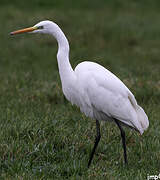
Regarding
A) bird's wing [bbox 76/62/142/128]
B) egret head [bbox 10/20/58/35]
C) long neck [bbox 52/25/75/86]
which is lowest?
bird's wing [bbox 76/62/142/128]

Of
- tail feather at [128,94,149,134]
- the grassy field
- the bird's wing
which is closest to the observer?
the grassy field

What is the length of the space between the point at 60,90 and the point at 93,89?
2.66 m

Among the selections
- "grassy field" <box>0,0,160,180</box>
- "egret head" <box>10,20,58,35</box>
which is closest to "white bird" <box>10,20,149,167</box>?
"egret head" <box>10,20,58,35</box>

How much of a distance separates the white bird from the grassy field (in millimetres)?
340

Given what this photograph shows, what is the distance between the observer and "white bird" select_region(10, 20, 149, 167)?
14.8 ft

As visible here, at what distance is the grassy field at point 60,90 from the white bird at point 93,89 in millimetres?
340

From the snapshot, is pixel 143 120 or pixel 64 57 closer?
pixel 64 57

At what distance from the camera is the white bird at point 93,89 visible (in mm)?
4504

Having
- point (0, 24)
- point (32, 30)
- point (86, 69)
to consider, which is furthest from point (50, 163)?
point (0, 24)

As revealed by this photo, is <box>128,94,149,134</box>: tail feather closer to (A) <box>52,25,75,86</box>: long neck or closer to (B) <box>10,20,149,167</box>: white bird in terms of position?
(B) <box>10,20,149,167</box>: white bird

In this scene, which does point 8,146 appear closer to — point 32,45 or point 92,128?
point 92,128

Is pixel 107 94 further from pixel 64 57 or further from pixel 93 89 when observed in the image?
pixel 64 57

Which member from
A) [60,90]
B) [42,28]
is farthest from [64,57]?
[60,90]

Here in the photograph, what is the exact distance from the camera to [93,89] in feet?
14.8
